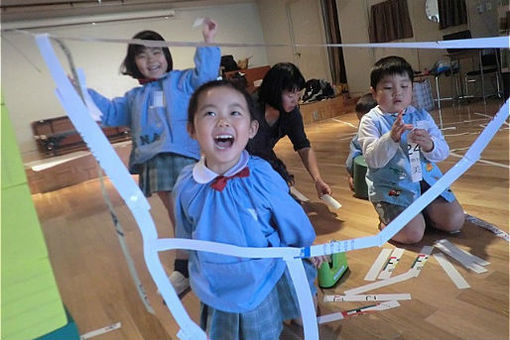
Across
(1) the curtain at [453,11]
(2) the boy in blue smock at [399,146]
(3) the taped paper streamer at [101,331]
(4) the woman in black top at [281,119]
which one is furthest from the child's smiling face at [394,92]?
(1) the curtain at [453,11]

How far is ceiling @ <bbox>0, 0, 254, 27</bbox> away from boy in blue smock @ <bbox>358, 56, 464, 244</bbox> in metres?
0.40

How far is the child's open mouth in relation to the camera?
0.38m

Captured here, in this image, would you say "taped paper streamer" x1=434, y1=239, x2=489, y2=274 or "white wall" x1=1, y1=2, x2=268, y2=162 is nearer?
"white wall" x1=1, y1=2, x2=268, y2=162

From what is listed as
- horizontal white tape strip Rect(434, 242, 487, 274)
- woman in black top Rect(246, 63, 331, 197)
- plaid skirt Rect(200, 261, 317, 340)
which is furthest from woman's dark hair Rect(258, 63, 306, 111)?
horizontal white tape strip Rect(434, 242, 487, 274)

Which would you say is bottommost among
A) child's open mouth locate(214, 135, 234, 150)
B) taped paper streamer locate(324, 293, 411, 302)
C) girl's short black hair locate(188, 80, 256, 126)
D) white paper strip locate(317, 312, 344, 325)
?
white paper strip locate(317, 312, 344, 325)

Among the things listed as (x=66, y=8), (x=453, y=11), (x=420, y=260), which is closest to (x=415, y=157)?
(x=420, y=260)

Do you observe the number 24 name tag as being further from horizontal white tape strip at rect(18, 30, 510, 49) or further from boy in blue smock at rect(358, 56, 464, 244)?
horizontal white tape strip at rect(18, 30, 510, 49)

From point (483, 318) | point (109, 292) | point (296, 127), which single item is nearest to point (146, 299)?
point (109, 292)

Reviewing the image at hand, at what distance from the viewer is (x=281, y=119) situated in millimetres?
779

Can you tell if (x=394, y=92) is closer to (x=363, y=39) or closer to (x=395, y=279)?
(x=363, y=39)

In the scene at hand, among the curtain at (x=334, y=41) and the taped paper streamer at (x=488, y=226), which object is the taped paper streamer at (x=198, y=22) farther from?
the taped paper streamer at (x=488, y=226)

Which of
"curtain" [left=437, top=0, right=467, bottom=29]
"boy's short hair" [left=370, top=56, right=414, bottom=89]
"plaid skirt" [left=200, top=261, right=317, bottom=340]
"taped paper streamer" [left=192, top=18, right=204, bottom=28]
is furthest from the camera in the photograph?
"curtain" [left=437, top=0, right=467, bottom=29]

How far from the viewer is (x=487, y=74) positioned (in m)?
2.73

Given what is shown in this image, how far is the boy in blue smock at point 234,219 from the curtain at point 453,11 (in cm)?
206
